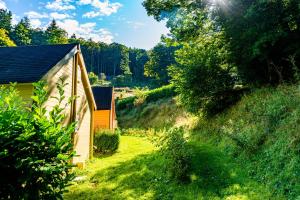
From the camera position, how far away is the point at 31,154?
16.1 feet

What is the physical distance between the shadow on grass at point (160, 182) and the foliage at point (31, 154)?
5064 mm

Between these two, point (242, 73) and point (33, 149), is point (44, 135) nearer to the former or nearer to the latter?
point (33, 149)

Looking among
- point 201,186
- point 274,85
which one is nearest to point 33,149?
point 201,186

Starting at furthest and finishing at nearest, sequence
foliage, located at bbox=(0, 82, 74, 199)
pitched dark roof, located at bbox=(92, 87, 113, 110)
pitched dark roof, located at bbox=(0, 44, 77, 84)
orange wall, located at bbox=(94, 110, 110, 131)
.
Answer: pitched dark roof, located at bbox=(92, 87, 113, 110)
orange wall, located at bbox=(94, 110, 110, 131)
pitched dark roof, located at bbox=(0, 44, 77, 84)
foliage, located at bbox=(0, 82, 74, 199)

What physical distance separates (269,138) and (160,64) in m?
70.0

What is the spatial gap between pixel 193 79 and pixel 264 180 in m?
10.2

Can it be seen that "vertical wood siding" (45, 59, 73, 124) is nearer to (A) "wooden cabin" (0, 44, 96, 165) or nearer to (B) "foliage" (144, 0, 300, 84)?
(A) "wooden cabin" (0, 44, 96, 165)

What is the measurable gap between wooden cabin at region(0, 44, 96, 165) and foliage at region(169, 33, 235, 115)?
6377 mm

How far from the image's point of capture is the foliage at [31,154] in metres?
4.69

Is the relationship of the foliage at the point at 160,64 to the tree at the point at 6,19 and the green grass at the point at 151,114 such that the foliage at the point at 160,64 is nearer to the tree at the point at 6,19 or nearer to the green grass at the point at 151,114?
the green grass at the point at 151,114

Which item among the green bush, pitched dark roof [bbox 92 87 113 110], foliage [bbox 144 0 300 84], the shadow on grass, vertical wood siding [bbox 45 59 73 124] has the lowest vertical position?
the green bush

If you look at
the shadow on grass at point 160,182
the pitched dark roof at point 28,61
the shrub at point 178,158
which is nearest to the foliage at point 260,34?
the shadow on grass at point 160,182

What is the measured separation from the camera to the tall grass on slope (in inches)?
311

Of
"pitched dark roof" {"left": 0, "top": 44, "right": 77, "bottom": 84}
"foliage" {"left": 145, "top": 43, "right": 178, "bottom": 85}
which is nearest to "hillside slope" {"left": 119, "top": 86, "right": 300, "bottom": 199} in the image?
"pitched dark roof" {"left": 0, "top": 44, "right": 77, "bottom": 84}
